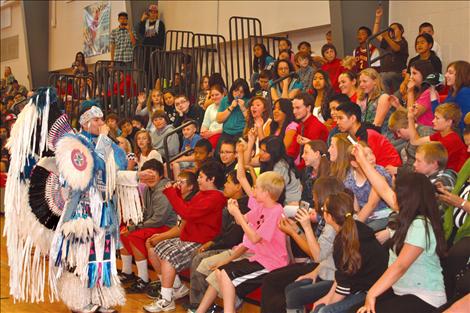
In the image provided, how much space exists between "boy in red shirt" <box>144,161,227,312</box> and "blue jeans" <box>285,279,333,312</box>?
1447 millimetres

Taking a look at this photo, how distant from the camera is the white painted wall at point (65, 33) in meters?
15.1

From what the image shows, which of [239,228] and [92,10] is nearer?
[239,228]

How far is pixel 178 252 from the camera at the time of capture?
213 inches

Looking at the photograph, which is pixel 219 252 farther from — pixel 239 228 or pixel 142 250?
pixel 142 250

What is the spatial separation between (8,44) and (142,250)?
1299cm

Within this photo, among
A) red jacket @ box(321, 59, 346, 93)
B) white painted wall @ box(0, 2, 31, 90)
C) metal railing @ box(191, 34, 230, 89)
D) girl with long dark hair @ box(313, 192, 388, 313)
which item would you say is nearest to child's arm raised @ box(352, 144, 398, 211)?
girl with long dark hair @ box(313, 192, 388, 313)

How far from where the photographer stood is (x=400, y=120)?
507 cm

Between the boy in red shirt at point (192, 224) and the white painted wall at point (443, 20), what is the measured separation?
3.56 meters

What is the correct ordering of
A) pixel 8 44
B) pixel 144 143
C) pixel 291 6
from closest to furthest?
1. pixel 144 143
2. pixel 291 6
3. pixel 8 44

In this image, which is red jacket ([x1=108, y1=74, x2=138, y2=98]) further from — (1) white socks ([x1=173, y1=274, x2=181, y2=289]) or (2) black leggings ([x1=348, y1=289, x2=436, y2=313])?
(2) black leggings ([x1=348, y1=289, x2=436, y2=313])

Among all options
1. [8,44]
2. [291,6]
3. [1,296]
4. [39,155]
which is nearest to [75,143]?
[39,155]

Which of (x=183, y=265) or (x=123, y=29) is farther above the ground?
(x=123, y=29)

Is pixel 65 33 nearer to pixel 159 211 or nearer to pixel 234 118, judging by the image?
pixel 234 118

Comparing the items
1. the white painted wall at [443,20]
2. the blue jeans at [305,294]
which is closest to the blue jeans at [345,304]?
the blue jeans at [305,294]
